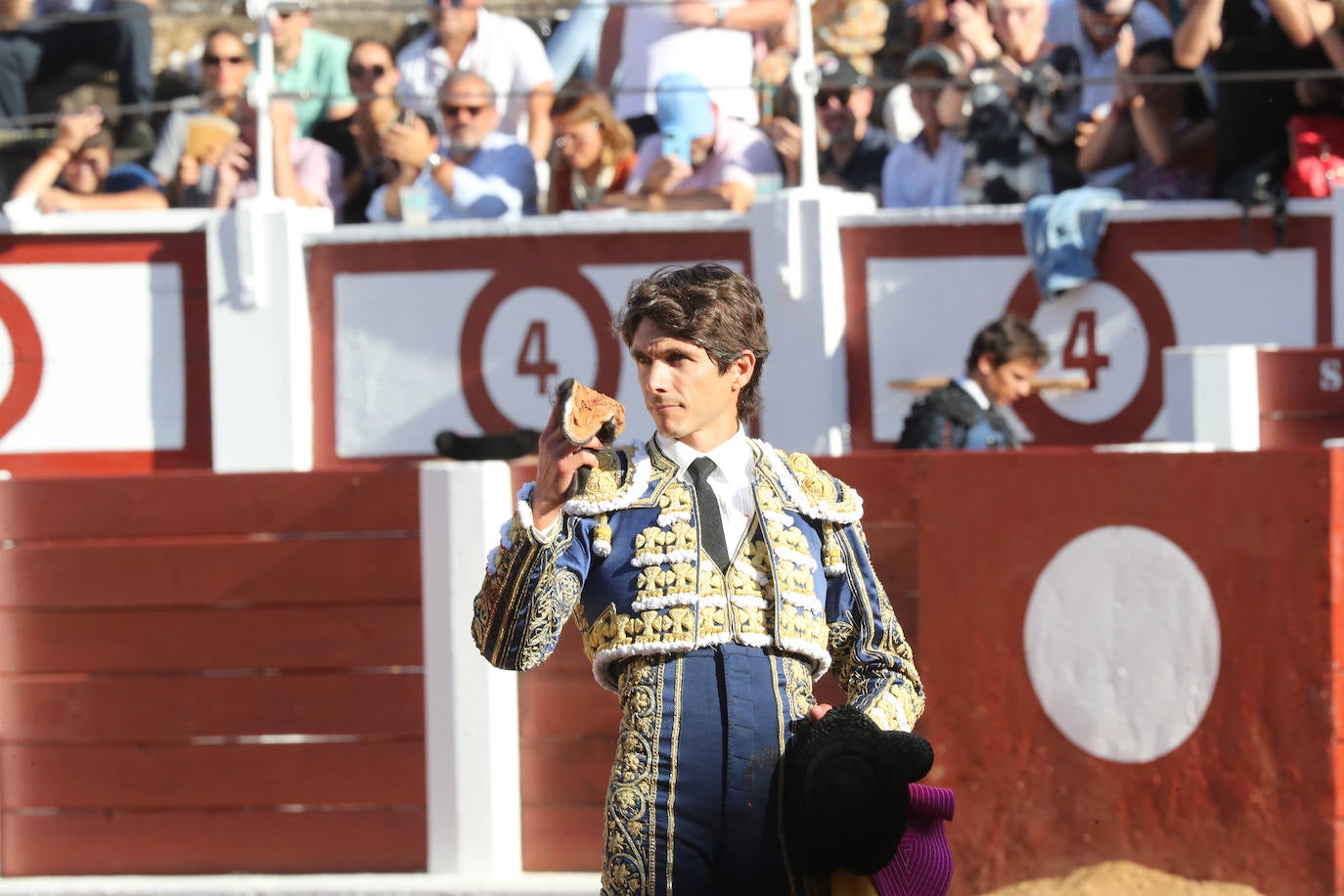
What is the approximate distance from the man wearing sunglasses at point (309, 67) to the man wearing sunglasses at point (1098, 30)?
2.45 meters

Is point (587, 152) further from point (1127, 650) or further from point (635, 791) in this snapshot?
point (635, 791)

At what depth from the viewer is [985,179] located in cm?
673

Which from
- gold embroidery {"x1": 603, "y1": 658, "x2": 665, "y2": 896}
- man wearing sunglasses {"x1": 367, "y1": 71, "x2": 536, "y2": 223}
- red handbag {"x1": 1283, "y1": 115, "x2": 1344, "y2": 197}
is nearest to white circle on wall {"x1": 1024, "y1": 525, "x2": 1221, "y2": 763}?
gold embroidery {"x1": 603, "y1": 658, "x2": 665, "y2": 896}

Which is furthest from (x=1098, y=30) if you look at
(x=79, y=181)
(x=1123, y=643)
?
(x=79, y=181)

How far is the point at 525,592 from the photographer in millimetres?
2320

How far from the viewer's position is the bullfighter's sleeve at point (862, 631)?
2.49m

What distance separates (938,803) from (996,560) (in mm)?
2057

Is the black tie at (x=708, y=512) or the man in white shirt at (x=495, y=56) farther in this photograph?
the man in white shirt at (x=495, y=56)

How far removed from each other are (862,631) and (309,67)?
5.42m

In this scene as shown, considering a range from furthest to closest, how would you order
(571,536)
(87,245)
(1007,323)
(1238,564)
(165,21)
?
(165,21), (87,245), (1007,323), (1238,564), (571,536)

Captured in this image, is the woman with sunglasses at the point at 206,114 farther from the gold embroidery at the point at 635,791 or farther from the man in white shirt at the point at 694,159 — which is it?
the gold embroidery at the point at 635,791

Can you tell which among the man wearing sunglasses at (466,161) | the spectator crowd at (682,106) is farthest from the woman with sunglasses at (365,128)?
the man wearing sunglasses at (466,161)

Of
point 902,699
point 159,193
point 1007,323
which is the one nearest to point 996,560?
point 1007,323

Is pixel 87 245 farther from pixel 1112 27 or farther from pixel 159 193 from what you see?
pixel 1112 27
